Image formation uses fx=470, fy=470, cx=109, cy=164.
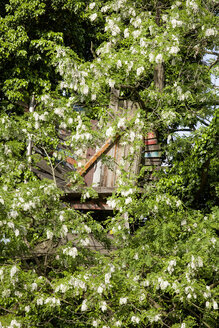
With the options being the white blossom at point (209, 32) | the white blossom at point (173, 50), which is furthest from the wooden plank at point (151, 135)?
the white blossom at point (209, 32)

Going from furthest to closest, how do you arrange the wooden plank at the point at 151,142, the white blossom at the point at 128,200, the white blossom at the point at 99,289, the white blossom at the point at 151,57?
1. the wooden plank at the point at 151,142
2. the white blossom at the point at 151,57
3. the white blossom at the point at 128,200
4. the white blossom at the point at 99,289

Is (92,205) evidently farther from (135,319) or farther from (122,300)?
(135,319)

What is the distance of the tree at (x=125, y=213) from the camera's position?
6.47 meters

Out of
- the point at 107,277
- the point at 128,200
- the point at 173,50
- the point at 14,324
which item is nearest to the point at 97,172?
the point at 128,200

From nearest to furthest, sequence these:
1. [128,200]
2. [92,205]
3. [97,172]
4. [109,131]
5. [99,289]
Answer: [99,289]
[128,200]
[109,131]
[97,172]
[92,205]

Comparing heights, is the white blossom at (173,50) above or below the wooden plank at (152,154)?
above

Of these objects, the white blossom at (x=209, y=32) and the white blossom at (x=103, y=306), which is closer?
the white blossom at (x=103, y=306)

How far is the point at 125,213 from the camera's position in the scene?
24.0ft

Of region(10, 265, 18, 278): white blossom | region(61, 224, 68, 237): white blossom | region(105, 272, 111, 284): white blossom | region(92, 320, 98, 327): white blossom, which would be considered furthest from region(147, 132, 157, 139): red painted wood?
region(10, 265, 18, 278): white blossom

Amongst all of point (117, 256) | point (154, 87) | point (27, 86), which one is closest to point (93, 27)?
point (27, 86)

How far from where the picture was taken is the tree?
6469mm

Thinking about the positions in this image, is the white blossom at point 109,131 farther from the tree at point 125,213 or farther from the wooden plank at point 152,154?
the wooden plank at point 152,154

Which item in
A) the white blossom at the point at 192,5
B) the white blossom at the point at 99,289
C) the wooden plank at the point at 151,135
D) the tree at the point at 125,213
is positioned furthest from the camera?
the wooden plank at the point at 151,135

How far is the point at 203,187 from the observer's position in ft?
28.1
